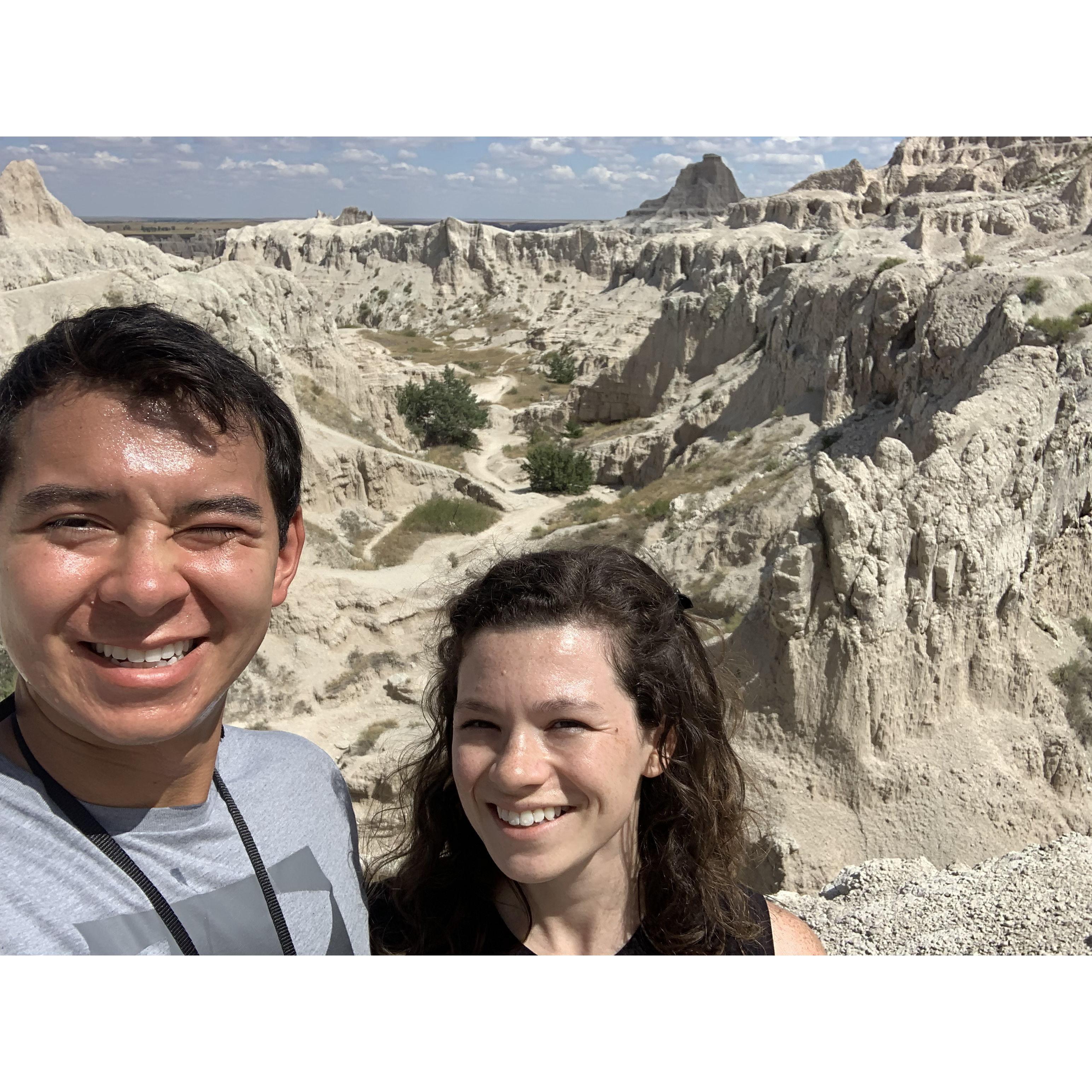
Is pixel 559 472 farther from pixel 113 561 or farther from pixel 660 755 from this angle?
pixel 113 561

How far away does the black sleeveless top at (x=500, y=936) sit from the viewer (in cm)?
244

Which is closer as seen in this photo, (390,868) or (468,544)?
(390,868)

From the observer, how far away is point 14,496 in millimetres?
1664

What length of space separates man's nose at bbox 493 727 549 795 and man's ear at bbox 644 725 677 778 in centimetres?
48

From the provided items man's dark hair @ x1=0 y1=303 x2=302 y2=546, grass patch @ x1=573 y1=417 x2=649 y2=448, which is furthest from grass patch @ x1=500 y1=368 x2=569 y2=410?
man's dark hair @ x1=0 y1=303 x2=302 y2=546

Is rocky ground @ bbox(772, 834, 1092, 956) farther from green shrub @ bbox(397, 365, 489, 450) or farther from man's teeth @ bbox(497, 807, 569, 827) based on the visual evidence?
green shrub @ bbox(397, 365, 489, 450)

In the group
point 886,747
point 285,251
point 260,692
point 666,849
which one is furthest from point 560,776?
point 285,251

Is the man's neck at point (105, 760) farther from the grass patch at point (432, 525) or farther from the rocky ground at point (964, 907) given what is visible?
the grass patch at point (432, 525)

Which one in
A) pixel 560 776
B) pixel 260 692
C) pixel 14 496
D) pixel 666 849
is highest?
pixel 14 496

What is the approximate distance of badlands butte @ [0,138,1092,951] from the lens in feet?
22.8

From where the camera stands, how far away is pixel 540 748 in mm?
2098

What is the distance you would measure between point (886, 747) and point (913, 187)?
139ft

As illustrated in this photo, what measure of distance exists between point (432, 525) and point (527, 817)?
1940cm

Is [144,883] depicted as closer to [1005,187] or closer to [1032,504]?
[1032,504]
